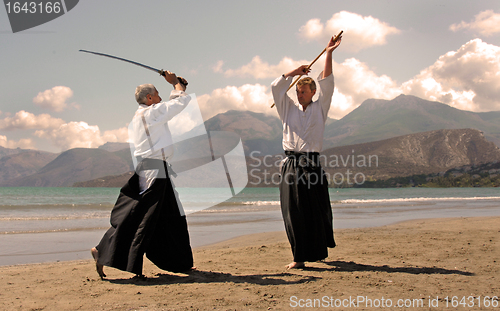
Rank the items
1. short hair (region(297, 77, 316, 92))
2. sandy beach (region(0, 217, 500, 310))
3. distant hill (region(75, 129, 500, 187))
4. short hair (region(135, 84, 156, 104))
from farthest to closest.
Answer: distant hill (region(75, 129, 500, 187)), short hair (region(297, 77, 316, 92)), short hair (region(135, 84, 156, 104)), sandy beach (region(0, 217, 500, 310))

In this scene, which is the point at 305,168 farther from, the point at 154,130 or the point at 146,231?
the point at 146,231

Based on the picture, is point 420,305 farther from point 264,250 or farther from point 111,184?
point 111,184

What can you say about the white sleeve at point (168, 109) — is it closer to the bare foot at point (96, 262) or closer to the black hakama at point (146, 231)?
the black hakama at point (146, 231)

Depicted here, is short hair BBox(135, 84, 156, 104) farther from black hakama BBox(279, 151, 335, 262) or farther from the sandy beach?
the sandy beach

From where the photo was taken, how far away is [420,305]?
8.19 feet

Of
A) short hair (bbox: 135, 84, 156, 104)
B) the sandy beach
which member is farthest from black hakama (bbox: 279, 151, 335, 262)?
short hair (bbox: 135, 84, 156, 104)

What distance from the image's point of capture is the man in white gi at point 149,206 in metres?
3.29

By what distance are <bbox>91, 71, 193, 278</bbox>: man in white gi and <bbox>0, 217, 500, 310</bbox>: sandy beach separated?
260mm

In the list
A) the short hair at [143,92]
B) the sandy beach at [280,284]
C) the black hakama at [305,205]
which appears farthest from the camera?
the black hakama at [305,205]

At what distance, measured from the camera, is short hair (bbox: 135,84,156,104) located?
139 inches

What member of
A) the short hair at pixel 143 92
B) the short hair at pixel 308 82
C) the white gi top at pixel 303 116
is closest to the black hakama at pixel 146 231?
the short hair at pixel 143 92

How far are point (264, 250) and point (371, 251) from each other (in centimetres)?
163

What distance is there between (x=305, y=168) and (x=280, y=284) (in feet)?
4.05

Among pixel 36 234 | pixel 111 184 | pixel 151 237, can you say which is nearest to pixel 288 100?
pixel 151 237
